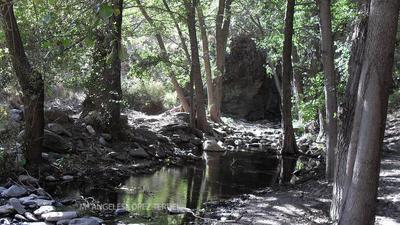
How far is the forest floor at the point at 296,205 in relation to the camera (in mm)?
7855

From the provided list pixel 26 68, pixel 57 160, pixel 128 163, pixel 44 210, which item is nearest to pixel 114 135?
pixel 128 163

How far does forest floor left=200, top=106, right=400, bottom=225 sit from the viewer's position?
25.8 ft

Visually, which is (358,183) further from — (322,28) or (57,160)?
(57,160)

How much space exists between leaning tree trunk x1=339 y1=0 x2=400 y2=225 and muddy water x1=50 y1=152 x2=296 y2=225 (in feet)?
11.1

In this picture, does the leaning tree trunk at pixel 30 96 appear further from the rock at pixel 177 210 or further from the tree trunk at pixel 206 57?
the tree trunk at pixel 206 57

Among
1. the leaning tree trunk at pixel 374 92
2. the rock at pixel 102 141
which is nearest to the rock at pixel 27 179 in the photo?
the rock at pixel 102 141

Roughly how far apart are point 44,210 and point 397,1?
6025mm

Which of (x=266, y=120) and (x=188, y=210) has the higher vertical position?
(x=266, y=120)

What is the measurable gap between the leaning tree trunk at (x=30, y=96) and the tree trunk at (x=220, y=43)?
11399 mm

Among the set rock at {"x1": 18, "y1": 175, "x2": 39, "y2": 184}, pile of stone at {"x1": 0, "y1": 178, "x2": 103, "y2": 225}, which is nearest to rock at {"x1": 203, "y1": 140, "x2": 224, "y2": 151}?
rock at {"x1": 18, "y1": 175, "x2": 39, "y2": 184}

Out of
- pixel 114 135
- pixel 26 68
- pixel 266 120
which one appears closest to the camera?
pixel 26 68

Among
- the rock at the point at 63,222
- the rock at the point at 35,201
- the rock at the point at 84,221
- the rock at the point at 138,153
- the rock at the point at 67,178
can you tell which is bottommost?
the rock at the point at 63,222

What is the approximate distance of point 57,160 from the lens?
11797mm

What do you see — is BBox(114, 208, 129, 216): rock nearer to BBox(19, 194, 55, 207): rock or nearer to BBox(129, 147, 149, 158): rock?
BBox(19, 194, 55, 207): rock
